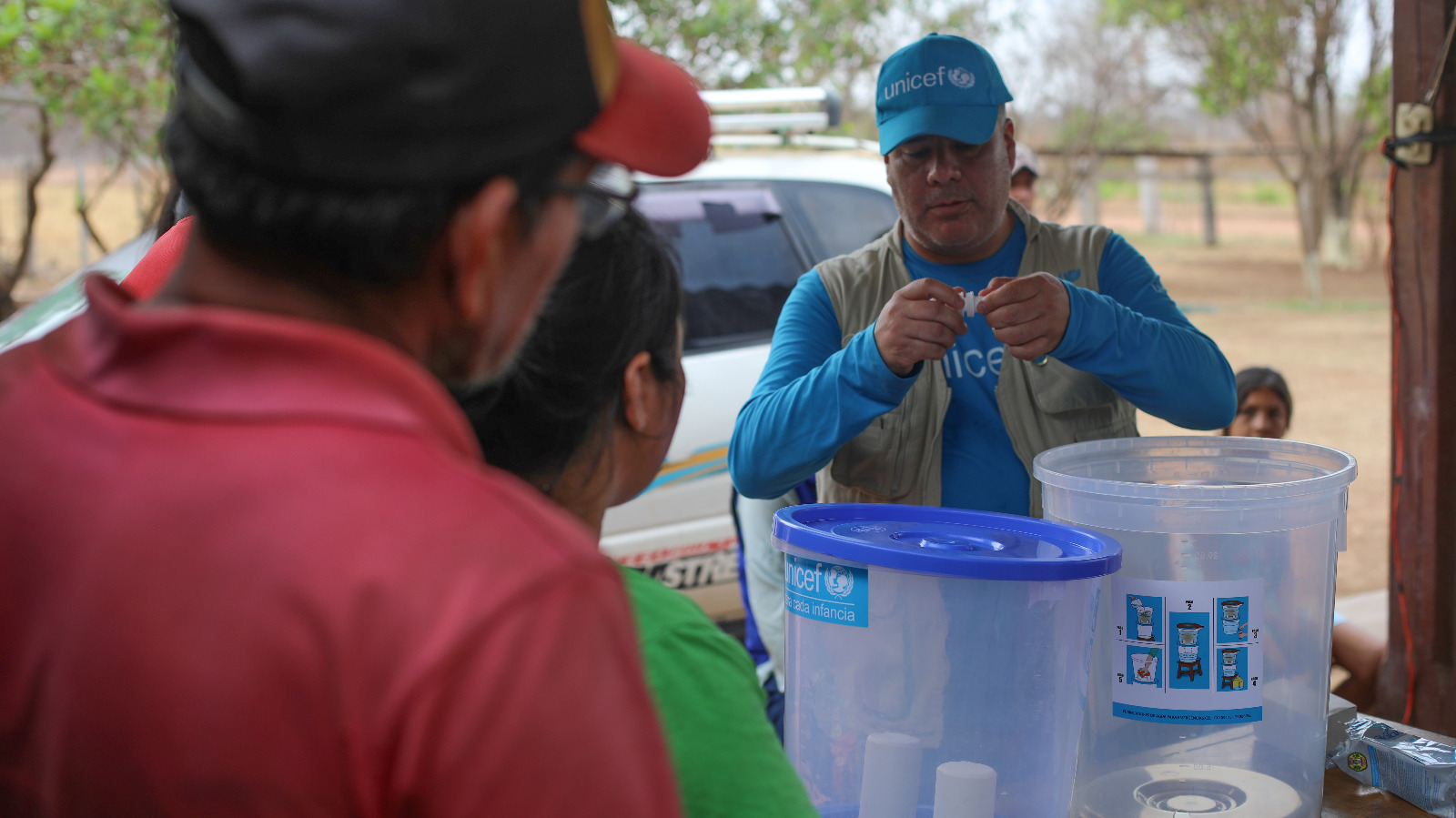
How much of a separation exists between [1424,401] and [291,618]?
124 inches

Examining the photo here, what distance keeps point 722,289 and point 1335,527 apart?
9.45ft

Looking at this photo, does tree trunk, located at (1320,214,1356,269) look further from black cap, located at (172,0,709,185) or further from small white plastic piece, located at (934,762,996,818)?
black cap, located at (172,0,709,185)

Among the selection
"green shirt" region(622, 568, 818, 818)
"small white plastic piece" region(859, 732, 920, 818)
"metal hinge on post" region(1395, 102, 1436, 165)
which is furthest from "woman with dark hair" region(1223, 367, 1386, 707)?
"green shirt" region(622, 568, 818, 818)

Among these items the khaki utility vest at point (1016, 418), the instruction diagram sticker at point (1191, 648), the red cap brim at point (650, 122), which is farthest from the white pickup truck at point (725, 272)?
the red cap brim at point (650, 122)

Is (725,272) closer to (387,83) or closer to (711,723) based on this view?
(711,723)

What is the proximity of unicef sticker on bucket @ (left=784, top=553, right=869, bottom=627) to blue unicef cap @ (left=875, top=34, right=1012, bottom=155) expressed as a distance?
41.0 inches

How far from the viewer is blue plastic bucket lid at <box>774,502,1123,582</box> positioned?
1.26 metres

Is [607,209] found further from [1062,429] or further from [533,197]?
[1062,429]

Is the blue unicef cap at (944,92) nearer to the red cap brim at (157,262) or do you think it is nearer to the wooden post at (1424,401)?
the red cap brim at (157,262)

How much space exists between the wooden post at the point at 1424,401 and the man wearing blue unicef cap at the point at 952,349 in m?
1.20

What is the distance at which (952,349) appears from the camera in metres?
2.13

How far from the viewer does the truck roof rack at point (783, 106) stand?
4.36 meters

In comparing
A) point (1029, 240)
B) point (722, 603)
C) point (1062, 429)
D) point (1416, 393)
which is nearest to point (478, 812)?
point (1062, 429)

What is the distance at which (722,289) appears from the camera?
4.18m
